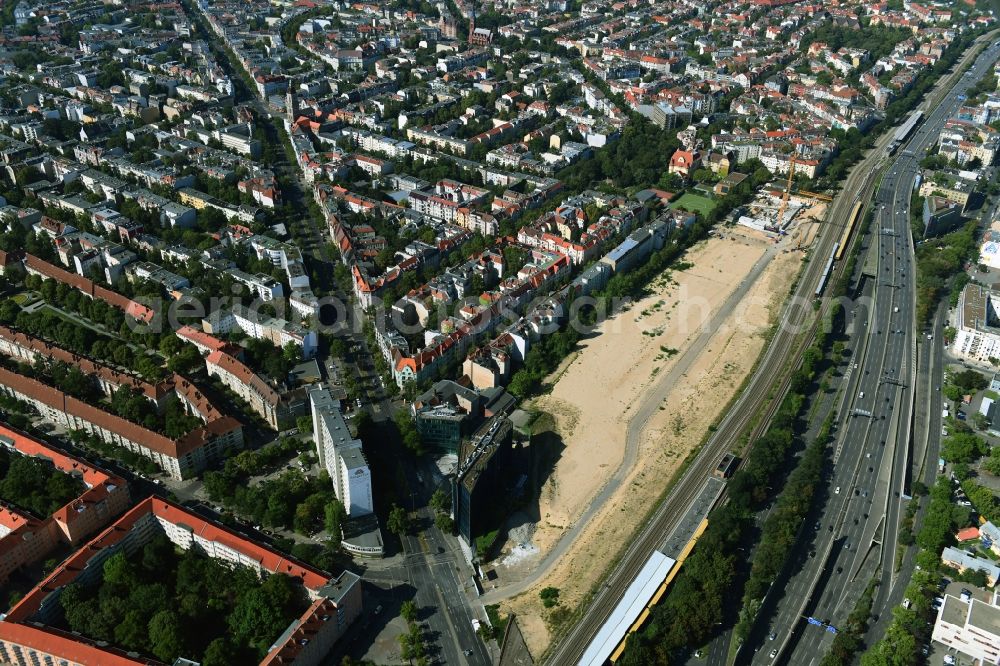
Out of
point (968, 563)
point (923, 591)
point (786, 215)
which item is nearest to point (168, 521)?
point (923, 591)

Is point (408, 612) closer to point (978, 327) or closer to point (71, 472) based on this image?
point (71, 472)

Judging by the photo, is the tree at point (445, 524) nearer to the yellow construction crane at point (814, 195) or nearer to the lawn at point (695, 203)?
the lawn at point (695, 203)

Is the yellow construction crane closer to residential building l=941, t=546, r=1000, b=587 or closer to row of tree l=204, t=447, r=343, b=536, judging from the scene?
residential building l=941, t=546, r=1000, b=587

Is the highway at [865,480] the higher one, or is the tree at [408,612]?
the tree at [408,612]

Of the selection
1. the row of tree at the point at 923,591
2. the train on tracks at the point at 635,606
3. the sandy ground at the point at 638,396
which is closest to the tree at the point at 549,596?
the sandy ground at the point at 638,396

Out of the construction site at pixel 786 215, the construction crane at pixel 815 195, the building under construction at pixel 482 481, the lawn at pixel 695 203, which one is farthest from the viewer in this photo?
the construction crane at pixel 815 195

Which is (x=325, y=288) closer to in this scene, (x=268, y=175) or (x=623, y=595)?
(x=268, y=175)

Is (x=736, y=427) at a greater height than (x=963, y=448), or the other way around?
(x=963, y=448)
